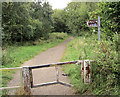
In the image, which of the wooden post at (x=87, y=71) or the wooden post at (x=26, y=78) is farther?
the wooden post at (x=87, y=71)

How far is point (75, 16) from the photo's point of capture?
18453 millimetres

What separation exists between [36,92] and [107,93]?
199cm

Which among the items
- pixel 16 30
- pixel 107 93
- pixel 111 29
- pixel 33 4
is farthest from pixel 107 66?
pixel 33 4

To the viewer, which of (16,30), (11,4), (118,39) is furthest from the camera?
(16,30)

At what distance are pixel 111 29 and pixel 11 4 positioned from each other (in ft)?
36.3

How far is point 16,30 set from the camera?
1681 cm

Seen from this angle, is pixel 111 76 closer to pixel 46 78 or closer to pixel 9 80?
pixel 46 78

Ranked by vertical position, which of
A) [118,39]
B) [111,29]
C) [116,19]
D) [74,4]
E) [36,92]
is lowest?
[36,92]

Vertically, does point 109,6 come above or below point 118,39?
above

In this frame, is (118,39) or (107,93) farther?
(118,39)

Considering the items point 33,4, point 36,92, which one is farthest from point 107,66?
point 33,4

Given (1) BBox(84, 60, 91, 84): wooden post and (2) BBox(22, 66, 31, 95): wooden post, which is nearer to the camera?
(2) BBox(22, 66, 31, 95): wooden post

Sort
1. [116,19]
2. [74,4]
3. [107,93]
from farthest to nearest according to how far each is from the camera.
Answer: [74,4] → [116,19] → [107,93]

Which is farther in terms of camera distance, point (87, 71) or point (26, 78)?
point (87, 71)
